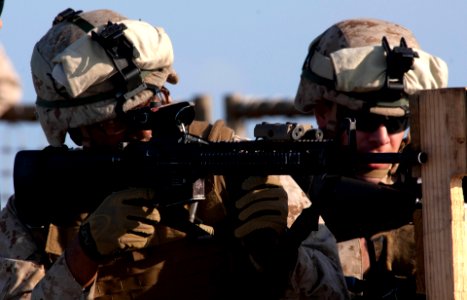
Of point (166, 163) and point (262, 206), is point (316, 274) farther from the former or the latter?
point (166, 163)

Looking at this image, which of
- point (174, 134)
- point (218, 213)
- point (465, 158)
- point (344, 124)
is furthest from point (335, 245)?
point (465, 158)

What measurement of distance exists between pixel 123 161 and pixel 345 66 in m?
1.16

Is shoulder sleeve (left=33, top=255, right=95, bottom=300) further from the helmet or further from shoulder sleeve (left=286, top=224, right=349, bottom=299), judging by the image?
shoulder sleeve (left=286, top=224, right=349, bottom=299)

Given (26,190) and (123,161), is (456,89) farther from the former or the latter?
(26,190)

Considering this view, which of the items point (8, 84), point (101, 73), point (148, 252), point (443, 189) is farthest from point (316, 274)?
point (8, 84)

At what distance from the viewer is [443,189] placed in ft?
11.2

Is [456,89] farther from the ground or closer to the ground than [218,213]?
farther from the ground

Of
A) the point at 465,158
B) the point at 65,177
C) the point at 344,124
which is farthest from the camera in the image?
the point at 65,177

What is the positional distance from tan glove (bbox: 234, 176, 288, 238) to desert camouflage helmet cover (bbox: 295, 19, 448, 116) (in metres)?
0.79

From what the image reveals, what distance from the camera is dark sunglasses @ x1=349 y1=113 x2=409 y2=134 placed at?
16.9 ft

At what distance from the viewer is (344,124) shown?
3906 mm

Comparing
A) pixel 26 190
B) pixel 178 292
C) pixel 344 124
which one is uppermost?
pixel 344 124

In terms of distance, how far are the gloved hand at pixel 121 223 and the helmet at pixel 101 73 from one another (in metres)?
0.59

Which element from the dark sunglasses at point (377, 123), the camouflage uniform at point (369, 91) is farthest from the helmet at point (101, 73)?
the dark sunglasses at point (377, 123)
